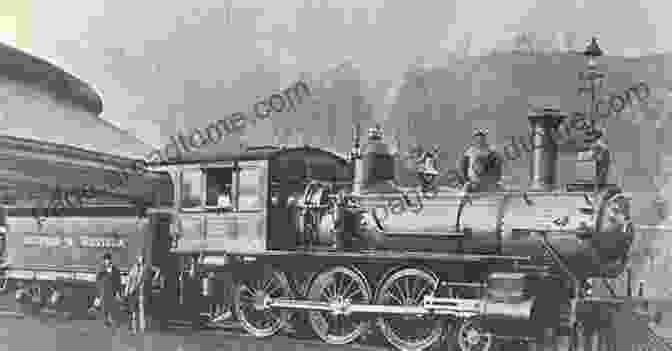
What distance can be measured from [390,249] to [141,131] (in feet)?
106

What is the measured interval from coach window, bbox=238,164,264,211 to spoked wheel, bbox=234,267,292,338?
37.9 inches

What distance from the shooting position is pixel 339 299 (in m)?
10.5

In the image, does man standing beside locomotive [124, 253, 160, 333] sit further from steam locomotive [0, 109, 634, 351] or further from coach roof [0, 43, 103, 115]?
coach roof [0, 43, 103, 115]

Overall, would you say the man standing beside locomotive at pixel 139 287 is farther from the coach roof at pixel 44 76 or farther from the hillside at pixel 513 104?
the hillside at pixel 513 104

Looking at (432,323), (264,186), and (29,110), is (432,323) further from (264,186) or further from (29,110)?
(29,110)

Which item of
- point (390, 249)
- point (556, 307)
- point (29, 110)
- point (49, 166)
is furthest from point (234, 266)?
point (29, 110)

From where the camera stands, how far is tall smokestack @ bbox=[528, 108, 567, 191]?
9625 millimetres

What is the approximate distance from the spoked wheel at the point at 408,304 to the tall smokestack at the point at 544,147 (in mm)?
1845

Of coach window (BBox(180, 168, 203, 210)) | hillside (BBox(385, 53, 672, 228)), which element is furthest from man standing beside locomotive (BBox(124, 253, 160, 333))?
hillside (BBox(385, 53, 672, 228))

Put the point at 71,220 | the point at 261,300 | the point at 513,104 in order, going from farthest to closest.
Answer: the point at 513,104 → the point at 71,220 → the point at 261,300

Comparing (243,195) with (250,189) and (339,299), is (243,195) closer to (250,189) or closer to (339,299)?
(250,189)

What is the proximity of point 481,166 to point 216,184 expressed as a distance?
4.26 m

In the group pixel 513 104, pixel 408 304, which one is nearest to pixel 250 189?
pixel 408 304

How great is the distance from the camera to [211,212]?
11.8m
